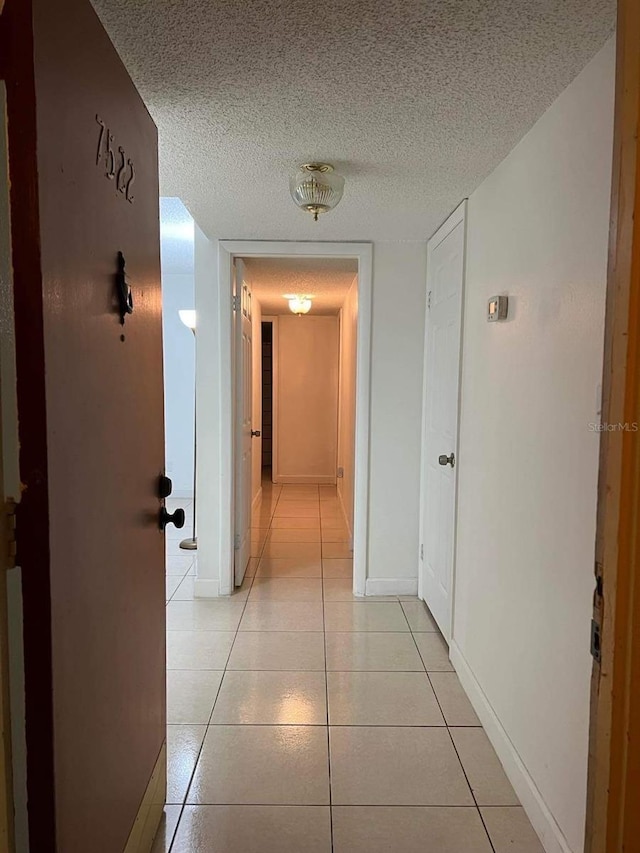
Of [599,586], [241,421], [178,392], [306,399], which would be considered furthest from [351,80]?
[306,399]

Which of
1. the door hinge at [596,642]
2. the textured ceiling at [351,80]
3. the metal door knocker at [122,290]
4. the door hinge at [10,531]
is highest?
the textured ceiling at [351,80]

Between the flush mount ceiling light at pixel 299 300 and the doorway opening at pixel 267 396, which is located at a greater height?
the flush mount ceiling light at pixel 299 300

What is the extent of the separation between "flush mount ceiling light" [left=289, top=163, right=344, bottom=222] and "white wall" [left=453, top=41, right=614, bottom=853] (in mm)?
611

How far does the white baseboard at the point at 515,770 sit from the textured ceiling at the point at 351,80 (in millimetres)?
2001

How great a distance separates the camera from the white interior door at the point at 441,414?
2.82 meters

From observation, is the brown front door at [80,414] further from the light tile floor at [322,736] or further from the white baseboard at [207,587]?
the white baseboard at [207,587]

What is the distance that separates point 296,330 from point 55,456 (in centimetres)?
641

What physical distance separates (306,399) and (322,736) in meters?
5.35

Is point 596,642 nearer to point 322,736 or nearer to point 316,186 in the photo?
point 322,736

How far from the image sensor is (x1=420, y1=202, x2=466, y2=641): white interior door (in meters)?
2.82

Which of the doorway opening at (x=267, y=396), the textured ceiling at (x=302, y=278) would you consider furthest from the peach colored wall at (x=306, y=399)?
the textured ceiling at (x=302, y=278)

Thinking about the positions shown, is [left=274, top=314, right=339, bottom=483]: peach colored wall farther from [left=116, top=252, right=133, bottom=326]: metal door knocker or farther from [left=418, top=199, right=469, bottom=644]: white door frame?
[left=116, top=252, right=133, bottom=326]: metal door knocker

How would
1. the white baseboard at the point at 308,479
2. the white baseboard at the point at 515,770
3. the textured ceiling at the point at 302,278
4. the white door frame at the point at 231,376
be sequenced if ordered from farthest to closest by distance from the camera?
the white baseboard at the point at 308,479
the textured ceiling at the point at 302,278
the white door frame at the point at 231,376
the white baseboard at the point at 515,770

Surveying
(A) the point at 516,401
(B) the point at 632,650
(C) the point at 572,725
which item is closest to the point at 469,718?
(C) the point at 572,725
